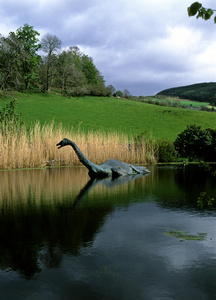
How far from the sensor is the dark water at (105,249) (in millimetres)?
2500

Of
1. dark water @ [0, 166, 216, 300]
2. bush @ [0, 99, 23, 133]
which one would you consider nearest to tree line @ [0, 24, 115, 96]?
bush @ [0, 99, 23, 133]

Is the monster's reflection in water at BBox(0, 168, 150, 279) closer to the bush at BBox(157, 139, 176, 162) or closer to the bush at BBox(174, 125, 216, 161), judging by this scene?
the bush at BBox(157, 139, 176, 162)

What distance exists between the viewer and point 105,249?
3283 mm

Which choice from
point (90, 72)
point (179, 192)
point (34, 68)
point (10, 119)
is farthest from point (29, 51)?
point (179, 192)

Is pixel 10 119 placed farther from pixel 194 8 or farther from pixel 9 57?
pixel 9 57

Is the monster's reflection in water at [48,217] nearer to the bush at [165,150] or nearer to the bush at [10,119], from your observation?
the bush at [10,119]

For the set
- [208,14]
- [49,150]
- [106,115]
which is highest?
[106,115]

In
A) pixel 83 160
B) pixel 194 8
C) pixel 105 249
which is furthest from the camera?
pixel 83 160

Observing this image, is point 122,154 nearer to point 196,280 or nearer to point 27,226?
point 27,226

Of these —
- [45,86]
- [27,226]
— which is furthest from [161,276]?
[45,86]

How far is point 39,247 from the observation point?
3373 mm

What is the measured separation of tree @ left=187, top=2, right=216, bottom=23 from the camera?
1.90 m

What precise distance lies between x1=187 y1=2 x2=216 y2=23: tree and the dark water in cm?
193

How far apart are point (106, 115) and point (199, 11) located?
3151 centimetres
